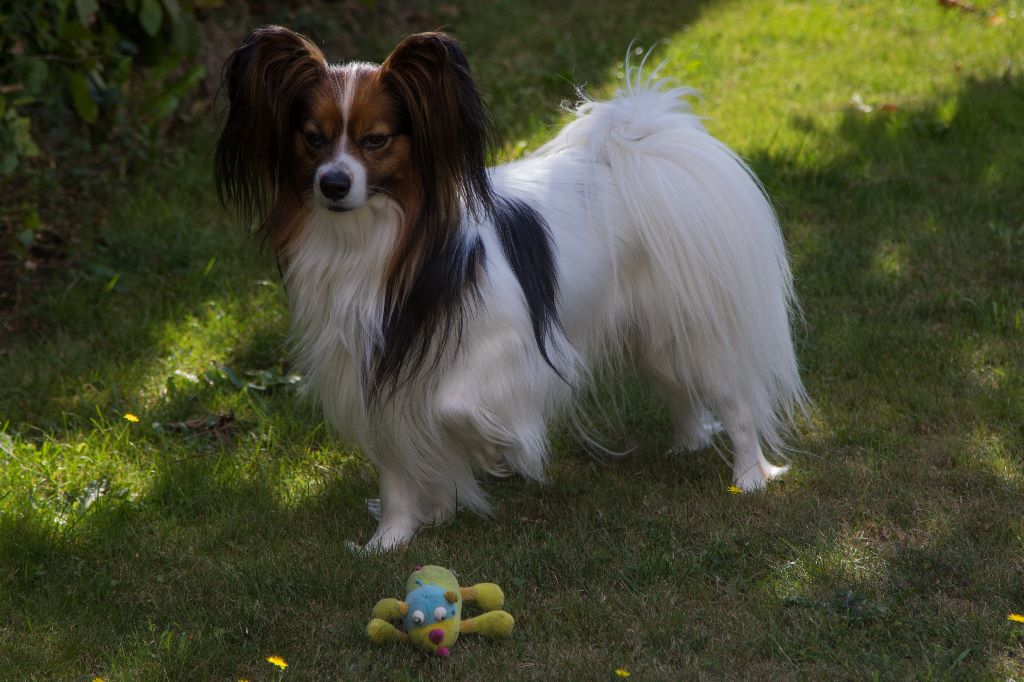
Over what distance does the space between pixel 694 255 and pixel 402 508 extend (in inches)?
46.8

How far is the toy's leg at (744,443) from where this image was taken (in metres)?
4.09

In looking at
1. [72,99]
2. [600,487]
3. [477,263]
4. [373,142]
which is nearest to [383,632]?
[477,263]

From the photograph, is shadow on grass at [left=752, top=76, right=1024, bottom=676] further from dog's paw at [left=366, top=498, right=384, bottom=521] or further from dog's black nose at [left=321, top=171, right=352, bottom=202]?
dog's black nose at [left=321, top=171, right=352, bottom=202]

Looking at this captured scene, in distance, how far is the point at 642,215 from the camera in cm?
384

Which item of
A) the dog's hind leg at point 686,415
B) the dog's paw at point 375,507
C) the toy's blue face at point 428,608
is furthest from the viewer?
the dog's hind leg at point 686,415

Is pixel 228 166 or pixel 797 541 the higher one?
pixel 228 166

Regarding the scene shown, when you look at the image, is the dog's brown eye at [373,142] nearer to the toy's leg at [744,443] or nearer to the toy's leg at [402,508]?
the toy's leg at [402,508]

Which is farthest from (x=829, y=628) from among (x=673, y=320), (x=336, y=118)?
(x=336, y=118)

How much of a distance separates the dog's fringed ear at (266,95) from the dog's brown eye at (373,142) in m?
0.19

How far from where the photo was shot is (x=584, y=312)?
386cm

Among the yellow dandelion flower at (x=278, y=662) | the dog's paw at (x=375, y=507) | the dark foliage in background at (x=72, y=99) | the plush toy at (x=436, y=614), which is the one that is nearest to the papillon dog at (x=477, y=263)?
the dog's paw at (x=375, y=507)

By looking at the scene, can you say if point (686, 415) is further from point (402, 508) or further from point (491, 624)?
point (491, 624)

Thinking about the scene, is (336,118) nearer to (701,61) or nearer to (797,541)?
(797,541)

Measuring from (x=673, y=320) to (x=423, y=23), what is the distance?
220 inches
